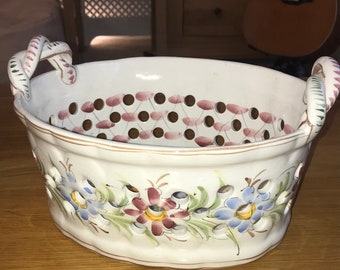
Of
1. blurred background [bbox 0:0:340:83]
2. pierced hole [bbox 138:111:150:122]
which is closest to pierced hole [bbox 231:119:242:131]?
pierced hole [bbox 138:111:150:122]

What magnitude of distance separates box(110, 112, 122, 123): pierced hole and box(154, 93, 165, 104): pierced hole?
0.16ft

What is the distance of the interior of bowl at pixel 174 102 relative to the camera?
20.9 inches

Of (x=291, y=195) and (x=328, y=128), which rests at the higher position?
(x=291, y=195)

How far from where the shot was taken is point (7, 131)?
2.20 feet

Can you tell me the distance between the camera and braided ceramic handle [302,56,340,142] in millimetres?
352

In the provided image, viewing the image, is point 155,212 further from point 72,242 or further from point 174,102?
point 174,102

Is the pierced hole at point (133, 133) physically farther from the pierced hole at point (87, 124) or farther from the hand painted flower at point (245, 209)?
the hand painted flower at point (245, 209)

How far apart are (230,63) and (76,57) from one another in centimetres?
160

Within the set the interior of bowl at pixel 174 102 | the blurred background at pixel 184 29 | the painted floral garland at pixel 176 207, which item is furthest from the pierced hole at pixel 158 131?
the blurred background at pixel 184 29

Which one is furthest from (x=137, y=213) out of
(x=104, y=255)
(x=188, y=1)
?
(x=188, y=1)

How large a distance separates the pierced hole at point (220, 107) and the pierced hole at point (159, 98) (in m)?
0.06

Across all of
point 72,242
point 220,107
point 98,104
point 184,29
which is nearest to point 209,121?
point 220,107

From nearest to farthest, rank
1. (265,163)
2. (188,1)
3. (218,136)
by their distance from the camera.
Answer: (265,163), (218,136), (188,1)

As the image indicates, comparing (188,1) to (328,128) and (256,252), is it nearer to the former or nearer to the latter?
(328,128)
